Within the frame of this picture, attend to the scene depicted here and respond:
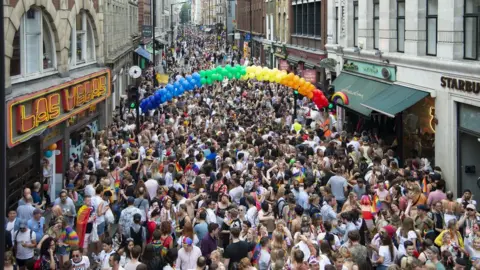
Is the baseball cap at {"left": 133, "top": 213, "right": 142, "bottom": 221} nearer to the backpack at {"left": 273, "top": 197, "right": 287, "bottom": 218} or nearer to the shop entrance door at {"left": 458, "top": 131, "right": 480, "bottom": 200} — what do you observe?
the backpack at {"left": 273, "top": 197, "right": 287, "bottom": 218}

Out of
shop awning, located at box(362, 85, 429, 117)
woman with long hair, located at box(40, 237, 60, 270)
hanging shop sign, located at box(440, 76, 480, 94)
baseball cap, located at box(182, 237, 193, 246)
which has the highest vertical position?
hanging shop sign, located at box(440, 76, 480, 94)

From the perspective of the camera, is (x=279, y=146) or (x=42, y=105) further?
(x=279, y=146)

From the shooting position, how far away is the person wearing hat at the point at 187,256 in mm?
A: 11000

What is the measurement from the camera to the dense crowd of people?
11031 millimetres

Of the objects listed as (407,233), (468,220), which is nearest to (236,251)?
(407,233)

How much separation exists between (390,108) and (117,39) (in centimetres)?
1902

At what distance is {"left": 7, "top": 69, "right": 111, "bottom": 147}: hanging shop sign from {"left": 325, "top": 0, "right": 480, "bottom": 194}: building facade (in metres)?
9.82

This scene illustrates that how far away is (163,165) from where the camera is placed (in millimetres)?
18172

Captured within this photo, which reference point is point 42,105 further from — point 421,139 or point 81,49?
point 421,139

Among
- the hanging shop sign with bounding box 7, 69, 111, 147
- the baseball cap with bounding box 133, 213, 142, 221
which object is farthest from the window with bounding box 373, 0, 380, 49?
the baseball cap with bounding box 133, 213, 142, 221

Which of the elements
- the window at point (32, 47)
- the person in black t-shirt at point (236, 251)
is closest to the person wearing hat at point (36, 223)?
the person in black t-shirt at point (236, 251)

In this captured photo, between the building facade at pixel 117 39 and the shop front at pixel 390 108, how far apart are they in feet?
34.6

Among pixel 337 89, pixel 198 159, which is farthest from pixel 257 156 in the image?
pixel 337 89

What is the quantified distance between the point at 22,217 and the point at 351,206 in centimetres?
649
